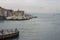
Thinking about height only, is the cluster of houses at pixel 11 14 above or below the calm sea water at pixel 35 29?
above

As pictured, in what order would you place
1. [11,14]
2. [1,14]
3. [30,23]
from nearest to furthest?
[11,14], [1,14], [30,23]

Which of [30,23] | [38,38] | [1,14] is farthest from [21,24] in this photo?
[38,38]

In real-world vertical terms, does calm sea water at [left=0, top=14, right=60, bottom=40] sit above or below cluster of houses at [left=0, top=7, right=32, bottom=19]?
below

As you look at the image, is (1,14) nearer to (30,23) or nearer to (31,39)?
(31,39)

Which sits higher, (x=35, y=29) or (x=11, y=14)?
(x=11, y=14)

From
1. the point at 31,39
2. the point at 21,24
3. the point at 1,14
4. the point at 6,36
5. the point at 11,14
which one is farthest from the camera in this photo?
the point at 21,24

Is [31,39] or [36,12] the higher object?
[36,12]

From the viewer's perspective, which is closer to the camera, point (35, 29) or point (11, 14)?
point (11, 14)

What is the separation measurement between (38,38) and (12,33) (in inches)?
47.9

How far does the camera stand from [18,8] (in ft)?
30.2

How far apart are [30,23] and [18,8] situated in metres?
6.18

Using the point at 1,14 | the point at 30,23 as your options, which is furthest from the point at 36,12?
the point at 30,23

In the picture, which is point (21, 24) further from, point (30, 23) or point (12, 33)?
point (12, 33)

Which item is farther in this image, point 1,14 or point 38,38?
point 1,14
